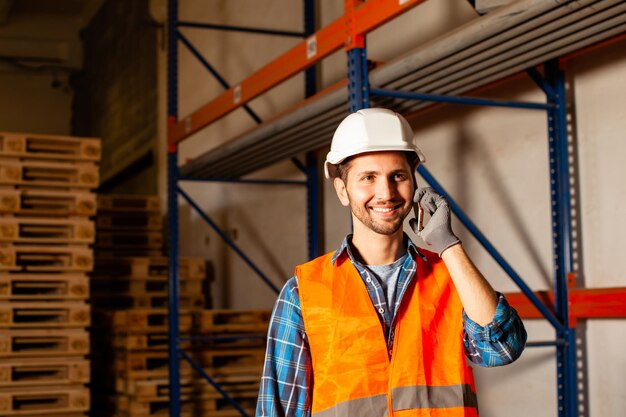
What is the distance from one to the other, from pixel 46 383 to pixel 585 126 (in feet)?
17.1

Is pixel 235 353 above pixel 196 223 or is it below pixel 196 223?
below

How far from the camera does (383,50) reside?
7.25 m

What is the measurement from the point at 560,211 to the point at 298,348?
9.70 feet

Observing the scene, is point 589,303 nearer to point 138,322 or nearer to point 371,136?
point 371,136

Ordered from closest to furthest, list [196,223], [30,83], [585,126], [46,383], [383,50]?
[585,126], [383,50], [46,383], [196,223], [30,83]

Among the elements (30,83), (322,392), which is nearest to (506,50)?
(322,392)

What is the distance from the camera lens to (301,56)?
6020 mm

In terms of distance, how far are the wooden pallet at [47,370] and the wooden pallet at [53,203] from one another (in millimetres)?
1307

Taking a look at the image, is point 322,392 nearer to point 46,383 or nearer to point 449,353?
point 449,353

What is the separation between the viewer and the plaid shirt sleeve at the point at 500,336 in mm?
2635

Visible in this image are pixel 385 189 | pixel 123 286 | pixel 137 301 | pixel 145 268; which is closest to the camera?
pixel 385 189

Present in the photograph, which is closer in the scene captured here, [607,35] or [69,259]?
[607,35]

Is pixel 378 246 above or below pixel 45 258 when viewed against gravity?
below

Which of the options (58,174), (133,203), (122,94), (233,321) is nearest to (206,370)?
(233,321)
